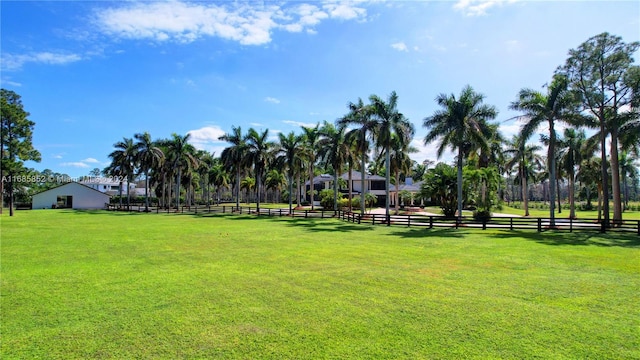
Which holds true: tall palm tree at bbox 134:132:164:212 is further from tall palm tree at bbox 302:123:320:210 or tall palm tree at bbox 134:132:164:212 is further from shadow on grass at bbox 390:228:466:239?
shadow on grass at bbox 390:228:466:239

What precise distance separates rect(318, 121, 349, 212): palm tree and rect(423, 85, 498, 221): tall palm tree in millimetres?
10537

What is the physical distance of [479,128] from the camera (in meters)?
30.4

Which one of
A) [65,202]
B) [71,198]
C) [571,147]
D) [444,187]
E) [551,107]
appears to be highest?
[551,107]

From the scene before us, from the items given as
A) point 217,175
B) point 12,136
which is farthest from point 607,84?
point 217,175

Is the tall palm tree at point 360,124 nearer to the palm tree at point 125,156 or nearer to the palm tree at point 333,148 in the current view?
the palm tree at point 333,148

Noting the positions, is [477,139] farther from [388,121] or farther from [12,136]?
[12,136]

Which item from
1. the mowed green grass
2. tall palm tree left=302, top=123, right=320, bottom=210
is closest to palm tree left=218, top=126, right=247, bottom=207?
tall palm tree left=302, top=123, right=320, bottom=210

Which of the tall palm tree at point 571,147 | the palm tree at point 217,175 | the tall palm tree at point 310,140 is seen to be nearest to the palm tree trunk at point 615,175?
the tall palm tree at point 571,147

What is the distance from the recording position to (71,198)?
68.0m

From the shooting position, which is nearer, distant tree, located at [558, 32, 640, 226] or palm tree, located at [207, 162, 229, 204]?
distant tree, located at [558, 32, 640, 226]

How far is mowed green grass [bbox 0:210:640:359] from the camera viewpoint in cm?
576

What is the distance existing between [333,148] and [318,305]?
34.9 meters

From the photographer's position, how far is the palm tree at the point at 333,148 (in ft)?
136

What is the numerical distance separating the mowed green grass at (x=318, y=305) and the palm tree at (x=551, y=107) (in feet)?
52.0
